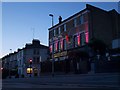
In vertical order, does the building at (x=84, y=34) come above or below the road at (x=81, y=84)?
above

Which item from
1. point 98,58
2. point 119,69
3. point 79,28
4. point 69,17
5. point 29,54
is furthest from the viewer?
point 29,54

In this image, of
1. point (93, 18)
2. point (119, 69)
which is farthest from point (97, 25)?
point (119, 69)

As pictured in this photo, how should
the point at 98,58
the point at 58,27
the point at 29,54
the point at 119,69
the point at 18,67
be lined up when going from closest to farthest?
the point at 119,69 < the point at 98,58 < the point at 58,27 < the point at 29,54 < the point at 18,67

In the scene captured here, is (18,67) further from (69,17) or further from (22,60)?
(69,17)

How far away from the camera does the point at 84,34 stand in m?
44.4

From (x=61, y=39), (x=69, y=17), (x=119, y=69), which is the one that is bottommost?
(x=119, y=69)

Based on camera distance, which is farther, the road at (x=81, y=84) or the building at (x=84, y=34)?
the building at (x=84, y=34)

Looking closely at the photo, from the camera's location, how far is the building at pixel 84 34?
4218 centimetres

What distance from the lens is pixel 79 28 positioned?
46125 mm

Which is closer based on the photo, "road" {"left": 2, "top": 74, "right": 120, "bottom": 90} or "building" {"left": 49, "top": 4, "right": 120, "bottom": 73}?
"road" {"left": 2, "top": 74, "right": 120, "bottom": 90}

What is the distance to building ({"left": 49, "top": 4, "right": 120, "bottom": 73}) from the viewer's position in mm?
42181

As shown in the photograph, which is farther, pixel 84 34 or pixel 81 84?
pixel 84 34

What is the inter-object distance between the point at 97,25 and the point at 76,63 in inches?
275

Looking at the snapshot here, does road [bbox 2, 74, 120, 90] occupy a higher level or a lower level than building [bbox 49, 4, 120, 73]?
lower
